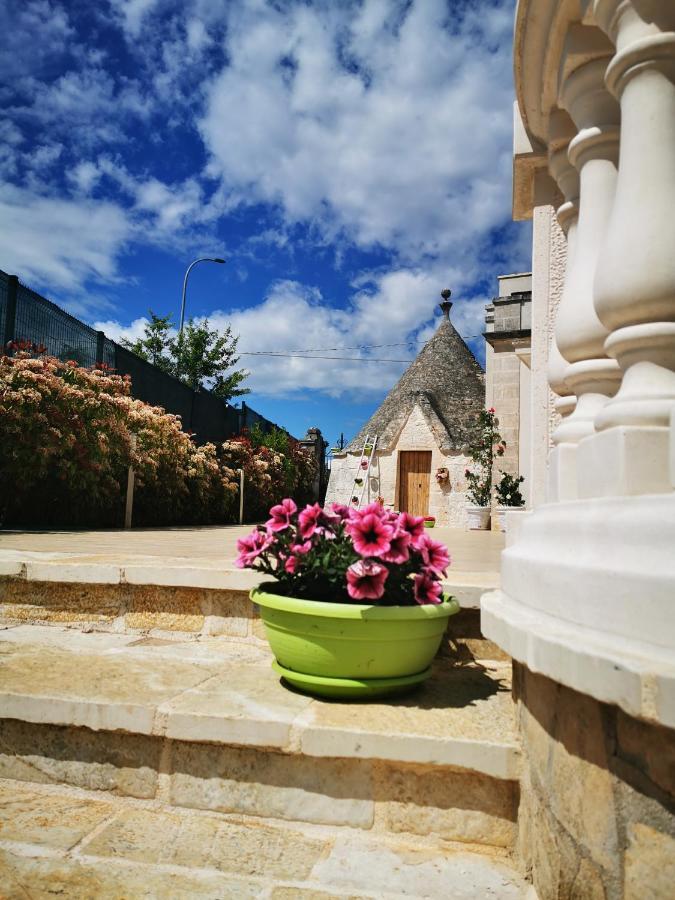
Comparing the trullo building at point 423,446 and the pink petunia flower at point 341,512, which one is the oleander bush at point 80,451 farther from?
the trullo building at point 423,446

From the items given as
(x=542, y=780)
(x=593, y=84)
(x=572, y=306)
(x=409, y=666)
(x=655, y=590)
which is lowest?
(x=542, y=780)

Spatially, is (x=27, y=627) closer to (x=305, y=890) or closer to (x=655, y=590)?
(x=305, y=890)

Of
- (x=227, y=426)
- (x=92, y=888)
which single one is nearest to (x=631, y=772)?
(x=92, y=888)

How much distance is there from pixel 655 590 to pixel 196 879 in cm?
116

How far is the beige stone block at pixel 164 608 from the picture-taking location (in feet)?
8.37

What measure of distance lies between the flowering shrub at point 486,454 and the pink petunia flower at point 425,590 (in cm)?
1101

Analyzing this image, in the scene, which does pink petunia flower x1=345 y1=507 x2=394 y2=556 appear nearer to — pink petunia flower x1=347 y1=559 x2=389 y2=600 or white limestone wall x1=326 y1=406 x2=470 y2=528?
pink petunia flower x1=347 y1=559 x2=389 y2=600

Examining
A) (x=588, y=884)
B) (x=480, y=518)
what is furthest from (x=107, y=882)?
(x=480, y=518)

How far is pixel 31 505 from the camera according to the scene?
278 inches

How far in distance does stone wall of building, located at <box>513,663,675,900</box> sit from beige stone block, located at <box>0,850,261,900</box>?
631 mm

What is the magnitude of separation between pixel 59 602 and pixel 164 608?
50cm

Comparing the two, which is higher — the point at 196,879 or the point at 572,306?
the point at 572,306

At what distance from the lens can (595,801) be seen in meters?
1.12

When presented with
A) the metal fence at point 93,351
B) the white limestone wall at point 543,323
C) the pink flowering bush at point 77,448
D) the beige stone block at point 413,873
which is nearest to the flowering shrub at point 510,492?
the pink flowering bush at point 77,448
